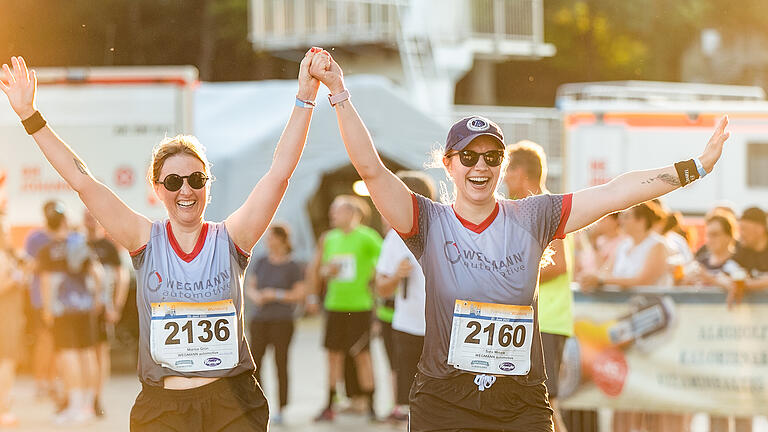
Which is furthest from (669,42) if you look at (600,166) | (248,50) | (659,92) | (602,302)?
(602,302)

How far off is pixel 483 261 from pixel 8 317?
6.55m

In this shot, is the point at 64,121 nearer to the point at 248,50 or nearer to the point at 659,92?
the point at 659,92

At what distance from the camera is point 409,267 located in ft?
25.9

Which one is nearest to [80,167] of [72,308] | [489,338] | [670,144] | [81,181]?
[81,181]

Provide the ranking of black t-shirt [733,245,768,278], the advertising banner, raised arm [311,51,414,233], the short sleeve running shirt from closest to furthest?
raised arm [311,51,414,233]
the advertising banner
black t-shirt [733,245,768,278]
the short sleeve running shirt

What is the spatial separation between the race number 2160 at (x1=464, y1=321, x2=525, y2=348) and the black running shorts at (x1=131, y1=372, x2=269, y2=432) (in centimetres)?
81

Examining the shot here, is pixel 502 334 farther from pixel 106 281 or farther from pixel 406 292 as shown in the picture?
pixel 106 281

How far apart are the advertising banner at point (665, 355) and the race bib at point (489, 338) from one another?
4290mm

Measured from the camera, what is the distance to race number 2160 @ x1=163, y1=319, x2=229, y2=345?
4289 mm

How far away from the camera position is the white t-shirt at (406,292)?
7.58 m

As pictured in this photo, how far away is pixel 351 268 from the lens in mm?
10641

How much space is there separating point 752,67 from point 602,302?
3112 cm

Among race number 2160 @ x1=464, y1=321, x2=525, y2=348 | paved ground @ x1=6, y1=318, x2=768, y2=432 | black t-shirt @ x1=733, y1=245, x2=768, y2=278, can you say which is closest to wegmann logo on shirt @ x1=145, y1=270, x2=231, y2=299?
race number 2160 @ x1=464, y1=321, x2=525, y2=348

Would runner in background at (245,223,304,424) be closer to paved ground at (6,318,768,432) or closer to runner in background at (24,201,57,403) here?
paved ground at (6,318,768,432)
